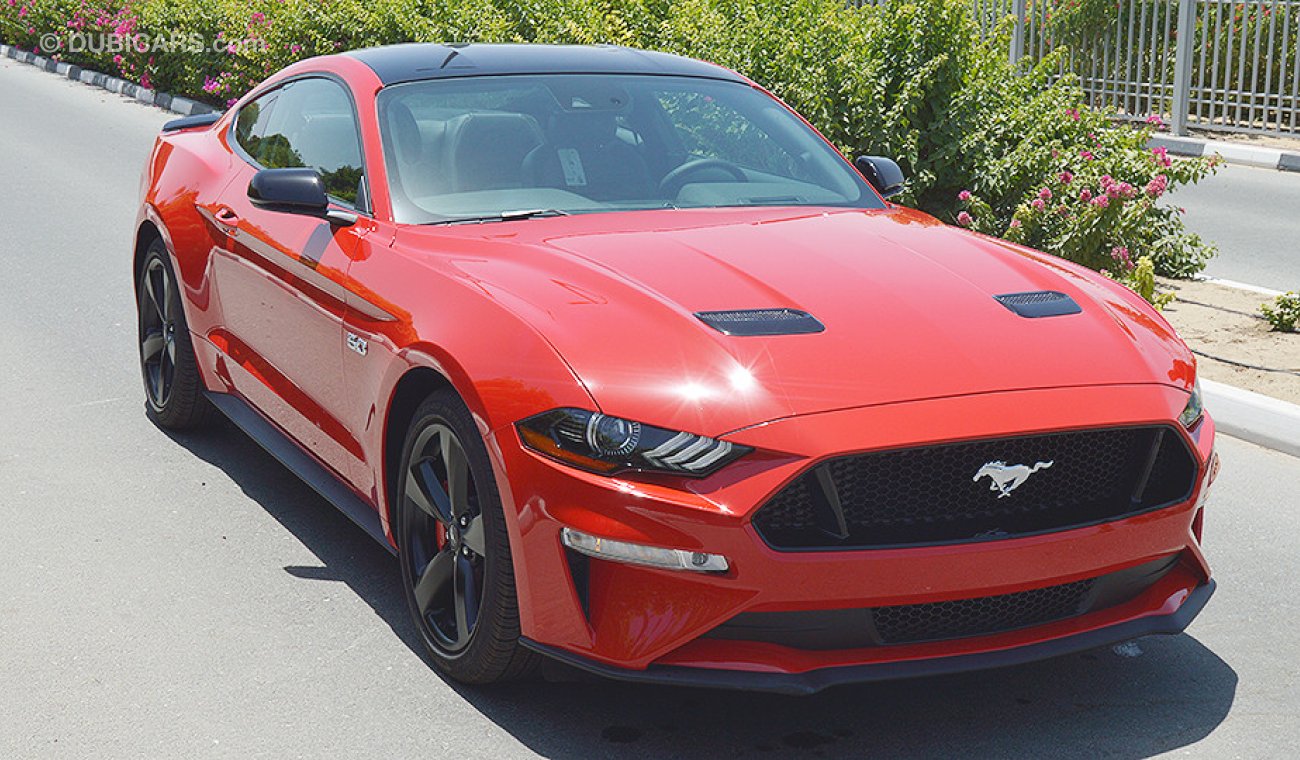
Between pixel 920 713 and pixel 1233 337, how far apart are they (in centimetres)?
472

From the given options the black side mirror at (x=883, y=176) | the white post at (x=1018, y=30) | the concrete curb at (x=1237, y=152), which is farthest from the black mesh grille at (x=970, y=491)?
the white post at (x=1018, y=30)

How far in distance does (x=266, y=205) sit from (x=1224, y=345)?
192 inches

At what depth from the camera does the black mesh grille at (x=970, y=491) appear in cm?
354

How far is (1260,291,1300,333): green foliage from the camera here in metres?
8.12

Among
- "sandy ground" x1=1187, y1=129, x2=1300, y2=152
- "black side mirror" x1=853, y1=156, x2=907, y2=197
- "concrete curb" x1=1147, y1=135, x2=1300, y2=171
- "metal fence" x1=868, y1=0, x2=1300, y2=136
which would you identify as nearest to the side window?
"black side mirror" x1=853, y1=156, x2=907, y2=197

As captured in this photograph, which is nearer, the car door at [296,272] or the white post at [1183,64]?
the car door at [296,272]

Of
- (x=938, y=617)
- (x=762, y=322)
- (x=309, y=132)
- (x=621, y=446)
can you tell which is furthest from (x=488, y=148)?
(x=938, y=617)

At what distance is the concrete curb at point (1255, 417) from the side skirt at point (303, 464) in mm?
3559

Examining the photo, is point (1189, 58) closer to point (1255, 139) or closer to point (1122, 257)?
point (1255, 139)

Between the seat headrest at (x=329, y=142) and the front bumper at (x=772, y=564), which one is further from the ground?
the seat headrest at (x=329, y=142)

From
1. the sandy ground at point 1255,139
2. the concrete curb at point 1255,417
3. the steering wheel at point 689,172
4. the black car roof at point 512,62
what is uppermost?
the black car roof at point 512,62

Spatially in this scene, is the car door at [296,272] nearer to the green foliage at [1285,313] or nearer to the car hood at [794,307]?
the car hood at [794,307]

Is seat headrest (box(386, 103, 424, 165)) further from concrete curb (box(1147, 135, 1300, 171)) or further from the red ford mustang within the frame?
concrete curb (box(1147, 135, 1300, 171))

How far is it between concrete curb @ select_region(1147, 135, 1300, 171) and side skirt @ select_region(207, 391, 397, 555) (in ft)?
37.8
